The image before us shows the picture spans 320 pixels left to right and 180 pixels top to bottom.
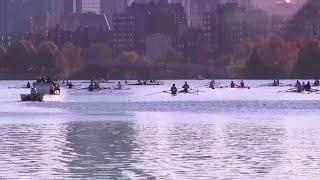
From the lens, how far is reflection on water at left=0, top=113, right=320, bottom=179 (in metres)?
31.6

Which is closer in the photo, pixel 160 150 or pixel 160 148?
pixel 160 150

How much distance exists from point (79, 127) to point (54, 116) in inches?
557

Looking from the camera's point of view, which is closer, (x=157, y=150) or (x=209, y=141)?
(x=157, y=150)

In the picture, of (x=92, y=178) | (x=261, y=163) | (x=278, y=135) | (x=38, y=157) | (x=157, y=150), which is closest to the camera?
(x=92, y=178)

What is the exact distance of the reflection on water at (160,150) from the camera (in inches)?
1246

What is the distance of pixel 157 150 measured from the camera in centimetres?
3916

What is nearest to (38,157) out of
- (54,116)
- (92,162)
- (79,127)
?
(92,162)

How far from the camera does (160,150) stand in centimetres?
3916

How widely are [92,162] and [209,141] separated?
10.1 m

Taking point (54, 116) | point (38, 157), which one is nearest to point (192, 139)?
point (38, 157)

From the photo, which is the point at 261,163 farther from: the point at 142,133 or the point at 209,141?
the point at 142,133

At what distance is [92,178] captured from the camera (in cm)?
3011

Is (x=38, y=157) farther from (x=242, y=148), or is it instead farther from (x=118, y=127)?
(x=118, y=127)

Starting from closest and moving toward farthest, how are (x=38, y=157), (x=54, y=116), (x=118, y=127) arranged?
(x=38, y=157), (x=118, y=127), (x=54, y=116)
